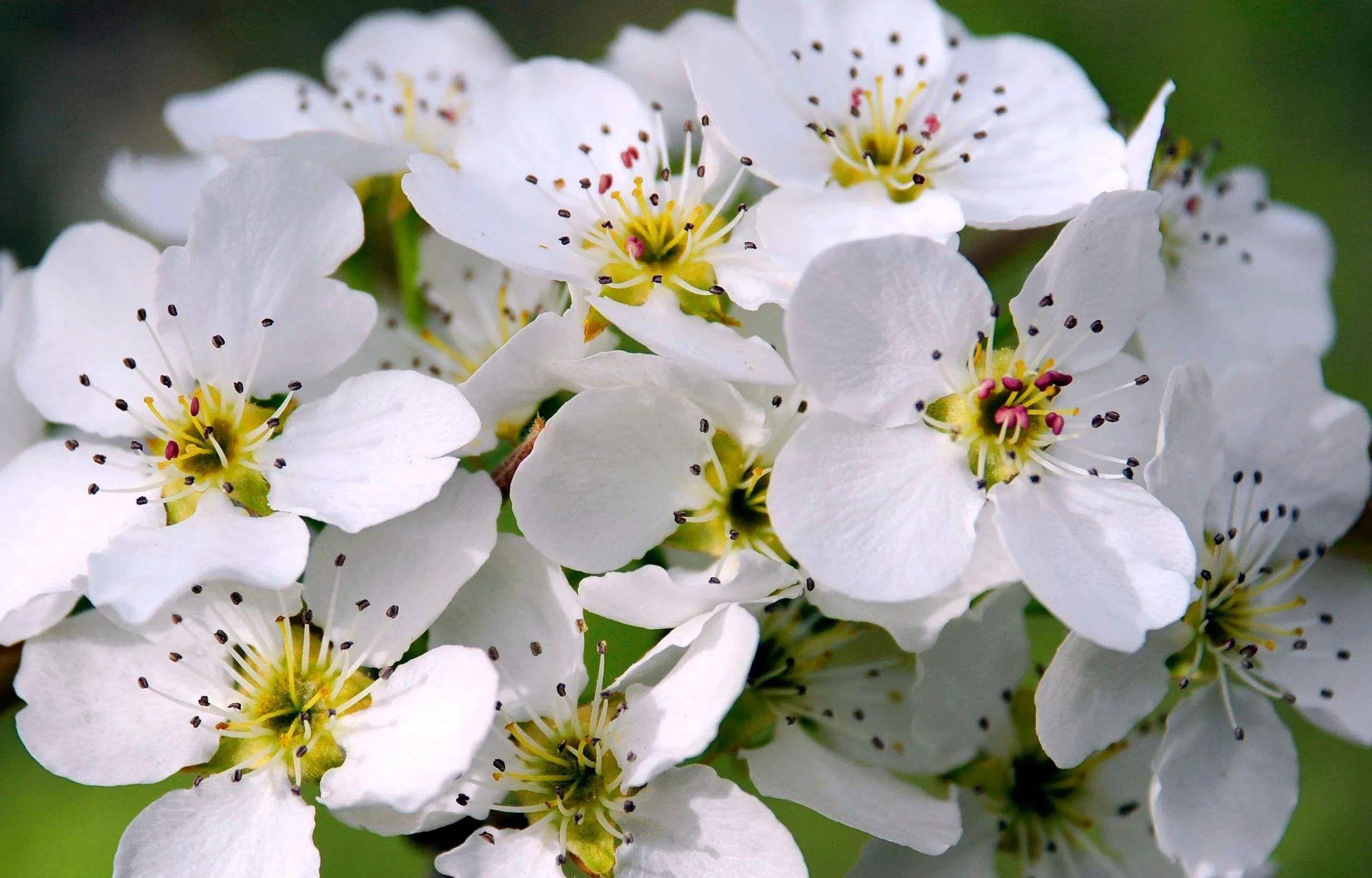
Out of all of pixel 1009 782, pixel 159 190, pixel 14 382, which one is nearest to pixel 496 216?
pixel 14 382

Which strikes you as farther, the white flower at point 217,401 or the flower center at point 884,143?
the flower center at point 884,143

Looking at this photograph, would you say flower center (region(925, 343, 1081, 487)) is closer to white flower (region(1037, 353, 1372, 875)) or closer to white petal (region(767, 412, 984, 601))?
white petal (region(767, 412, 984, 601))

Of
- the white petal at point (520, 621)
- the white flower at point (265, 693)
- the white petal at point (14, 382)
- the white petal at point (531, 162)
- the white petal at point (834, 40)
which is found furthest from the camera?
the white petal at point (834, 40)

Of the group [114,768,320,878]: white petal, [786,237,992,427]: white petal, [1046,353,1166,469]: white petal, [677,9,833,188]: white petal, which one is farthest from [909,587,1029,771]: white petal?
[114,768,320,878]: white petal

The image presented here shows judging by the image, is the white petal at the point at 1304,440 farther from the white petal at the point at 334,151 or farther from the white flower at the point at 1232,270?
the white petal at the point at 334,151

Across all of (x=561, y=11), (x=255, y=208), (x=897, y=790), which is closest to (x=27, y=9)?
(x=561, y=11)

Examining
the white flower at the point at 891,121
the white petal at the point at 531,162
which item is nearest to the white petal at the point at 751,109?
the white flower at the point at 891,121
